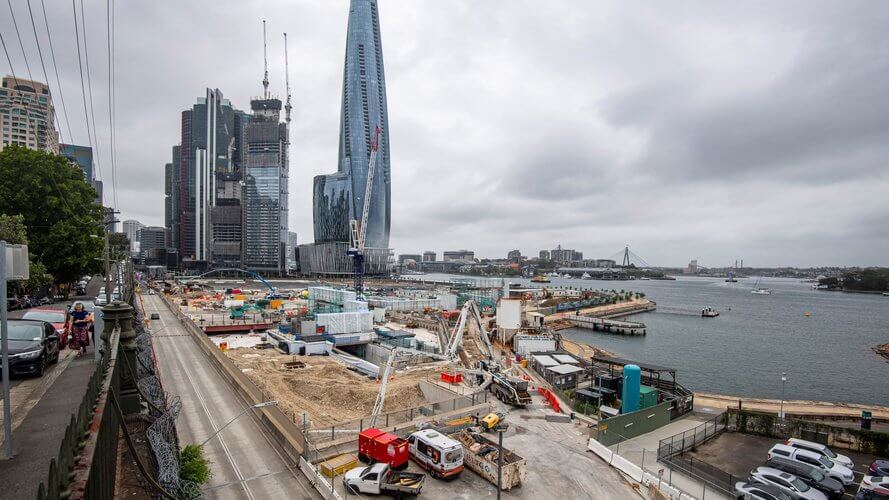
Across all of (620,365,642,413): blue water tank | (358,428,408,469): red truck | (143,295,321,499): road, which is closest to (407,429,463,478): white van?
(358,428,408,469): red truck

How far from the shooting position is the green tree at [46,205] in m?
23.5

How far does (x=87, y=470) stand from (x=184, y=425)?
16856mm

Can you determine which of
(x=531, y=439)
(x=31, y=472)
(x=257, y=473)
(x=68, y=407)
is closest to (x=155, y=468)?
(x=68, y=407)

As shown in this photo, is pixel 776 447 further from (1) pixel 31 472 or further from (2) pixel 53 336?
(2) pixel 53 336

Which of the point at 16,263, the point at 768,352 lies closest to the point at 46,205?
the point at 16,263

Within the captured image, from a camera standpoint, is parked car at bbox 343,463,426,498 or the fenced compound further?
the fenced compound

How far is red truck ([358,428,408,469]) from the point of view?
14.1 m

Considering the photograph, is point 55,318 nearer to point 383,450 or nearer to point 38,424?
point 38,424

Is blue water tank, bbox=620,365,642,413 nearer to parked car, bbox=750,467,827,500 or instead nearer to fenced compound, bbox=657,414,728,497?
fenced compound, bbox=657,414,728,497

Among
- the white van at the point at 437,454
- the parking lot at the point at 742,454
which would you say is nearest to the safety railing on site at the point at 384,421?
the white van at the point at 437,454

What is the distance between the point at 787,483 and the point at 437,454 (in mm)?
12172

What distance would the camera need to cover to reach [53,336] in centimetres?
999

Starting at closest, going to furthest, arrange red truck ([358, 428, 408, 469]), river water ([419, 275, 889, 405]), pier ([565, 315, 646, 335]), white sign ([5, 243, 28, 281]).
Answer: white sign ([5, 243, 28, 281]), red truck ([358, 428, 408, 469]), river water ([419, 275, 889, 405]), pier ([565, 315, 646, 335])

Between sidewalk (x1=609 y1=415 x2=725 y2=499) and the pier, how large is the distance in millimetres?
56776
